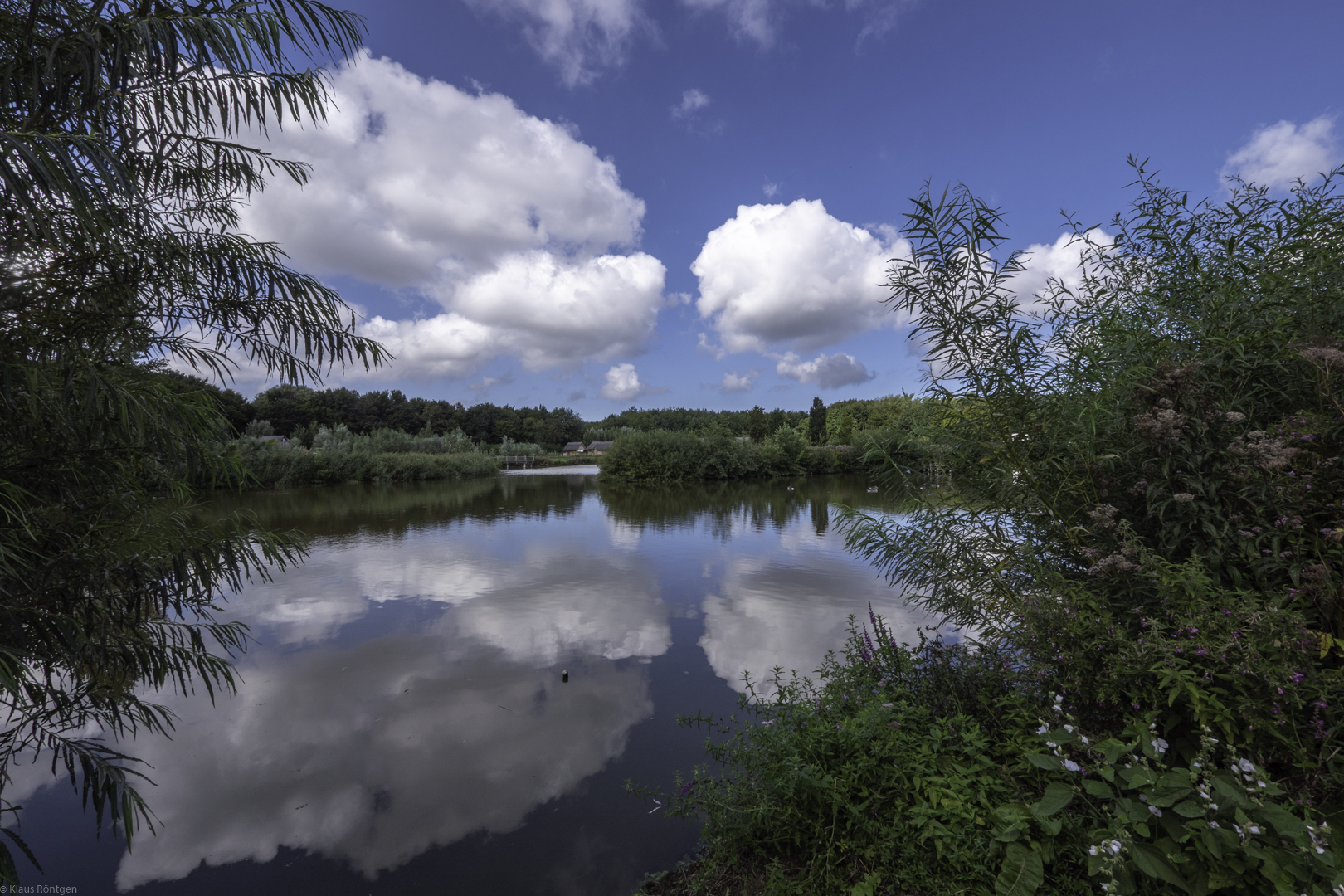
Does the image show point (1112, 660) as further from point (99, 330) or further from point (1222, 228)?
point (99, 330)

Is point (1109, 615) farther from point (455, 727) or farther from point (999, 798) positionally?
point (455, 727)

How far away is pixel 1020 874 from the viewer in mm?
1747

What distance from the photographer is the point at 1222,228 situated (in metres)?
2.73

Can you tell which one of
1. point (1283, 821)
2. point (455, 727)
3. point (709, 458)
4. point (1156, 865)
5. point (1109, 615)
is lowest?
point (455, 727)

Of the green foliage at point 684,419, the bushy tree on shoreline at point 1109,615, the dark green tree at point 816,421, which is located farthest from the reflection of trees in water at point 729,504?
the green foliage at point 684,419

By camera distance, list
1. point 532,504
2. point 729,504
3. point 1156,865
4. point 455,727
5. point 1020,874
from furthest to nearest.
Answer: point 729,504, point 532,504, point 455,727, point 1020,874, point 1156,865

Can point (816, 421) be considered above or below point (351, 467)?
above

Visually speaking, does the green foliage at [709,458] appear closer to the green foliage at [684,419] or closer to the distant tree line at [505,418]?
the distant tree line at [505,418]

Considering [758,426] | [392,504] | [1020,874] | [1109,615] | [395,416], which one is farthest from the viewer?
[395,416]

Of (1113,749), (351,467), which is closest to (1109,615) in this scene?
(1113,749)

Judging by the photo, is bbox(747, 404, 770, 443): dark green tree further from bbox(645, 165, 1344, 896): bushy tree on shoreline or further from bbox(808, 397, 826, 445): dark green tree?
bbox(645, 165, 1344, 896): bushy tree on shoreline

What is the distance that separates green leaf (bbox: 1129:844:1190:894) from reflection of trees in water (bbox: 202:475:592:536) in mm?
14494

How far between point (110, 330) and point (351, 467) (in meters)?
31.9

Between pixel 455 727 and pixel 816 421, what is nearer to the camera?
pixel 455 727
